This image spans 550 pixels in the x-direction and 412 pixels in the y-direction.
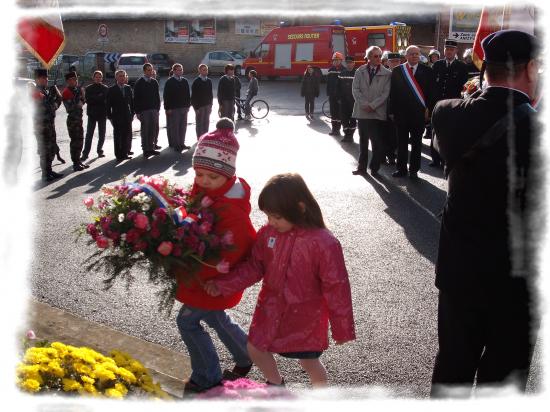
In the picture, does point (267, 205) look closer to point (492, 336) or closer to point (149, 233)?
point (149, 233)

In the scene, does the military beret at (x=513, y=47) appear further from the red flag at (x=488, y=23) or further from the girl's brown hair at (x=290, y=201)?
the red flag at (x=488, y=23)

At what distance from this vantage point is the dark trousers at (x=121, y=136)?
13.1 metres

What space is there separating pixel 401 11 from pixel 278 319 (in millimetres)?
1629

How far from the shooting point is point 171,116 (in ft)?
46.8

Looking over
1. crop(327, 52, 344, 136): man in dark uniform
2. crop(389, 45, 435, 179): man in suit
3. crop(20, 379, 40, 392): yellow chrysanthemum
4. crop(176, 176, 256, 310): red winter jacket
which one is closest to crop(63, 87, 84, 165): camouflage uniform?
crop(389, 45, 435, 179): man in suit

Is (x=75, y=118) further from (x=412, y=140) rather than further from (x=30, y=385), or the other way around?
(x=30, y=385)

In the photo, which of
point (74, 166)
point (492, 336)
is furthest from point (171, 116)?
point (492, 336)

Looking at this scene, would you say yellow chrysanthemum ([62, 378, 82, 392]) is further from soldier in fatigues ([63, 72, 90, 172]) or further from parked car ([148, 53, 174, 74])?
parked car ([148, 53, 174, 74])

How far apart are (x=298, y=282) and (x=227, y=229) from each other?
0.53m

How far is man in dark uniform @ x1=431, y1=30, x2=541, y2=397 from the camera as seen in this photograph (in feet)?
8.61

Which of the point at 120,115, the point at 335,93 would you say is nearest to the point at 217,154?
the point at 120,115

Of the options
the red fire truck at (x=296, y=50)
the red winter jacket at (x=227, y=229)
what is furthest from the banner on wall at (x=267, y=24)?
the red fire truck at (x=296, y=50)

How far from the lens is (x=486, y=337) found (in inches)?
112

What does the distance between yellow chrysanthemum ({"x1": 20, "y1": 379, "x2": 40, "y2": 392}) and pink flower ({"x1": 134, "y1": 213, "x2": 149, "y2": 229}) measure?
2.97ft
